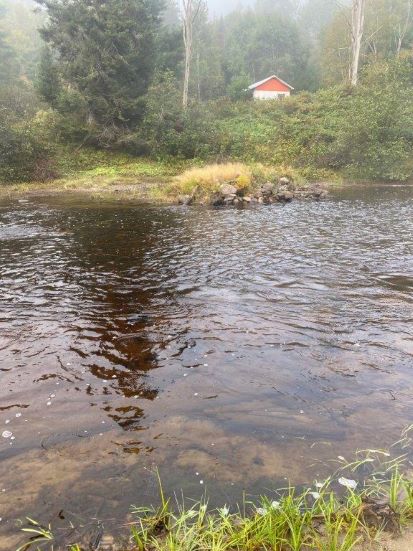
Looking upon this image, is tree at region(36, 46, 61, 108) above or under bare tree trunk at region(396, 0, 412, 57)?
under

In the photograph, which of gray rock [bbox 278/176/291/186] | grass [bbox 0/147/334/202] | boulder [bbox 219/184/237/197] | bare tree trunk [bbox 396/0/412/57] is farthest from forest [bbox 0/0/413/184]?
bare tree trunk [bbox 396/0/412/57]

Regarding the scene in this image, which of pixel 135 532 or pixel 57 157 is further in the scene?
pixel 57 157

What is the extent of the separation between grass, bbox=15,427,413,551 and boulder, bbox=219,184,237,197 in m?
16.9

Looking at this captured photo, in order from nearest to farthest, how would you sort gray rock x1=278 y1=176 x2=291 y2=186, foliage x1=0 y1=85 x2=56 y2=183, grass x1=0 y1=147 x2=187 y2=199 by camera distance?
1. gray rock x1=278 y1=176 x2=291 y2=186
2. grass x1=0 y1=147 x2=187 y2=199
3. foliage x1=0 y1=85 x2=56 y2=183

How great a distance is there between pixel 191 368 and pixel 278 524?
2.72 meters

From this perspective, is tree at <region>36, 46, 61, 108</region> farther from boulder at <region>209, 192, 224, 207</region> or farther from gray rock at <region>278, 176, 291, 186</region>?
gray rock at <region>278, 176, 291, 186</region>

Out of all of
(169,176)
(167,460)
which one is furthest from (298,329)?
(169,176)

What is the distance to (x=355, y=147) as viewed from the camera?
90.7 feet

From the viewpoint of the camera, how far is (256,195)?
65.7 feet

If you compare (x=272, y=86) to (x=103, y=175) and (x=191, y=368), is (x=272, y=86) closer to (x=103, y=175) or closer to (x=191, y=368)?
(x=103, y=175)

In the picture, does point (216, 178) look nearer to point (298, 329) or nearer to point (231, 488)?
point (298, 329)

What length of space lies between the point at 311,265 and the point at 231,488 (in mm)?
7066

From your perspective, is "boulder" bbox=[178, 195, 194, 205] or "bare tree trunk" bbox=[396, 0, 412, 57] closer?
"boulder" bbox=[178, 195, 194, 205]

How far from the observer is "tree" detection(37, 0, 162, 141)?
2695 cm
